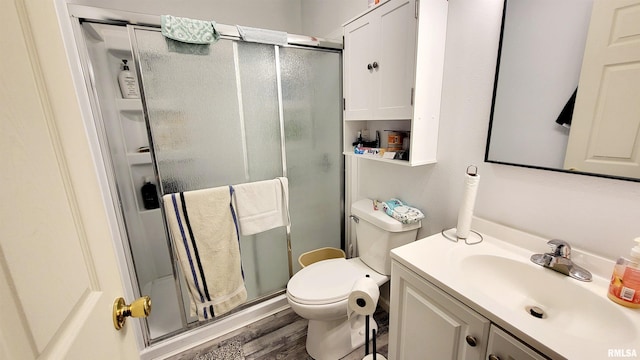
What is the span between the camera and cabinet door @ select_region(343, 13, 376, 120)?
1.38 meters

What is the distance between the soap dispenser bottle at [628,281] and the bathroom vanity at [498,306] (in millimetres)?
24

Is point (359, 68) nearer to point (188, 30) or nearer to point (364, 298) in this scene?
point (188, 30)

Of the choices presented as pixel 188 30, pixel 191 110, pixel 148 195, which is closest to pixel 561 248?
pixel 191 110

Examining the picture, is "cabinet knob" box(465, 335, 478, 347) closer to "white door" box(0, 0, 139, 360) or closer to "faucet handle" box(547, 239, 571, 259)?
"faucet handle" box(547, 239, 571, 259)

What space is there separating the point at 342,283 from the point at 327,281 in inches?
3.5

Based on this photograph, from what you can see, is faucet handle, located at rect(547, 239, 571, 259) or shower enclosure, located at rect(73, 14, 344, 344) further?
shower enclosure, located at rect(73, 14, 344, 344)

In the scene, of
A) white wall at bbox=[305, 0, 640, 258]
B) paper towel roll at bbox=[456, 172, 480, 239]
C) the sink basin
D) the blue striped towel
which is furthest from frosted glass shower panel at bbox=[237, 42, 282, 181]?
the sink basin

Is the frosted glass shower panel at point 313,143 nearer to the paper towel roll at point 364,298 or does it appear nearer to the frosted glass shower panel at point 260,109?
the frosted glass shower panel at point 260,109

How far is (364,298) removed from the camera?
1.03 metres

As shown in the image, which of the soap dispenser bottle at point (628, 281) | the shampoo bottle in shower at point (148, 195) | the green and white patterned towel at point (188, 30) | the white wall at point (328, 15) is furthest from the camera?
the shampoo bottle in shower at point (148, 195)

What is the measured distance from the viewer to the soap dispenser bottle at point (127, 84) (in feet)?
4.62

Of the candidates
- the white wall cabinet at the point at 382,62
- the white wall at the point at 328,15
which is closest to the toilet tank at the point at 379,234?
the white wall cabinet at the point at 382,62

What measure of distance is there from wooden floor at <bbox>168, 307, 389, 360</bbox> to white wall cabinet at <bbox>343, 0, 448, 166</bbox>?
3.82ft

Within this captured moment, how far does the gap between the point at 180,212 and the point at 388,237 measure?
1175 mm
